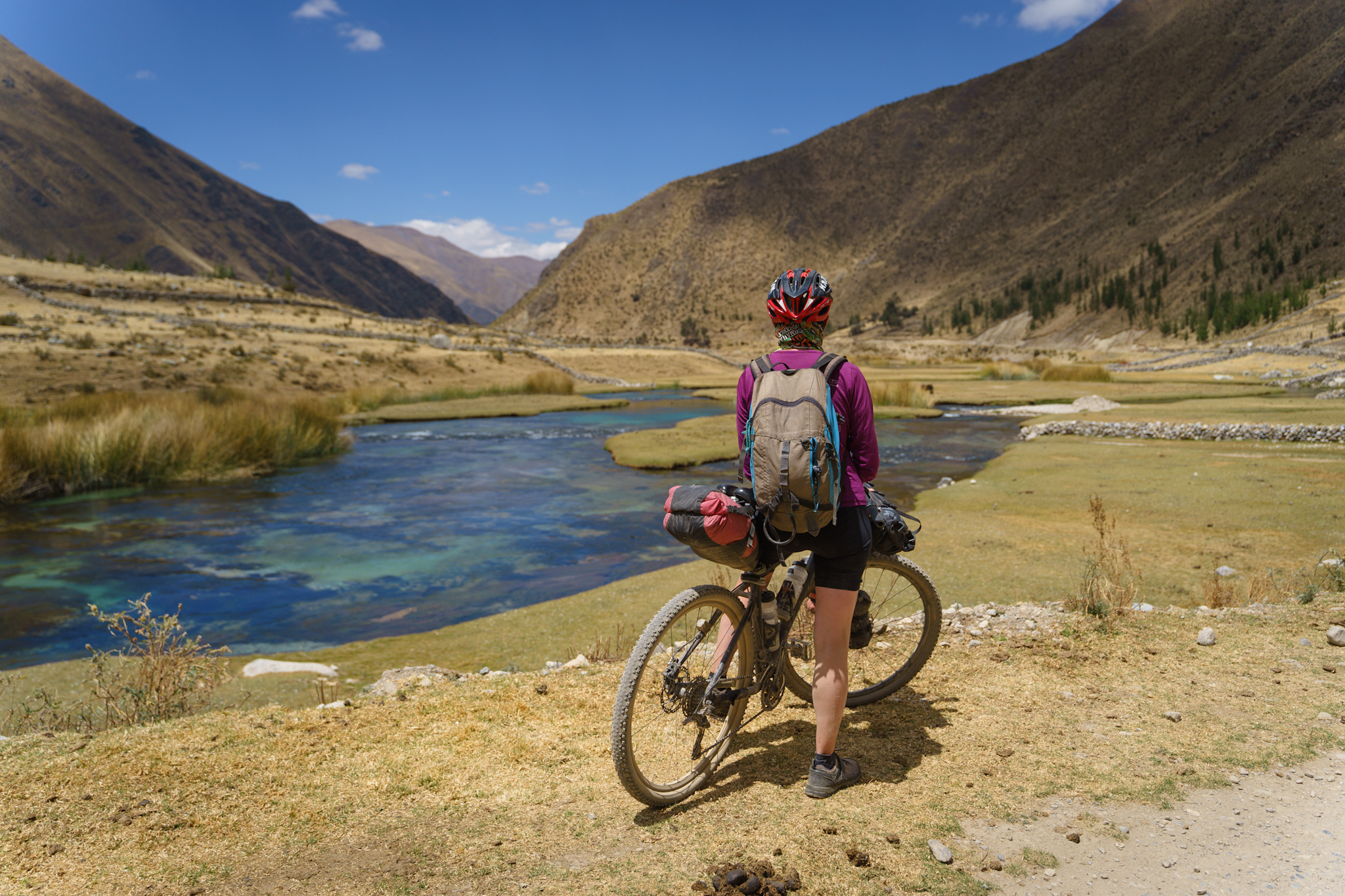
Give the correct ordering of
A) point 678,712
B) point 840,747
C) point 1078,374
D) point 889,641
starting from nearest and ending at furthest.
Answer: point 678,712, point 840,747, point 889,641, point 1078,374

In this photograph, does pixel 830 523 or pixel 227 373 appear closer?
pixel 830 523

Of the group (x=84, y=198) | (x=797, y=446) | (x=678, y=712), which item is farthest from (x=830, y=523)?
(x=84, y=198)

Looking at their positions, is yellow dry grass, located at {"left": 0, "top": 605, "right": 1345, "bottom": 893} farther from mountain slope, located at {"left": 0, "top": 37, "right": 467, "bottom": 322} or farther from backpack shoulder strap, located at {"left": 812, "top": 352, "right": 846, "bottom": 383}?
mountain slope, located at {"left": 0, "top": 37, "right": 467, "bottom": 322}

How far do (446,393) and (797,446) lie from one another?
126 ft

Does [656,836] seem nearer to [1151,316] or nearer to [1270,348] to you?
[1270,348]

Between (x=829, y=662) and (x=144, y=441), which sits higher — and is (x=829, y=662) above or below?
above

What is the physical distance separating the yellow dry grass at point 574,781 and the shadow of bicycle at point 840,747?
0.05 feet

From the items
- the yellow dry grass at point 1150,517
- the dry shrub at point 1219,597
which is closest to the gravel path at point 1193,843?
the dry shrub at point 1219,597

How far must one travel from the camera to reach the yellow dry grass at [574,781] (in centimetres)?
328

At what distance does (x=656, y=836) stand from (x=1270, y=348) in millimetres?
58032

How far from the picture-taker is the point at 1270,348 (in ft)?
155

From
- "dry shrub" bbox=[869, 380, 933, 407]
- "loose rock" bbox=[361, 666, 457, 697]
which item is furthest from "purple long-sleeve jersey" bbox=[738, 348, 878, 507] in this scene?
"dry shrub" bbox=[869, 380, 933, 407]

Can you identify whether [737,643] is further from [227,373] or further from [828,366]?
[227,373]

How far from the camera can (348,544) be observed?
1385 cm
